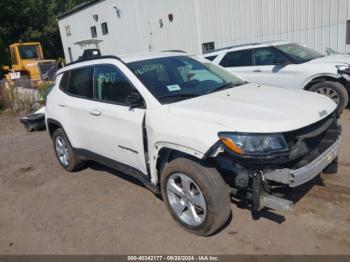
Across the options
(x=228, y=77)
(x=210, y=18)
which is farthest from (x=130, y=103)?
(x=210, y=18)

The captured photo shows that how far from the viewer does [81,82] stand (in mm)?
4805

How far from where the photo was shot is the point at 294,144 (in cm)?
310

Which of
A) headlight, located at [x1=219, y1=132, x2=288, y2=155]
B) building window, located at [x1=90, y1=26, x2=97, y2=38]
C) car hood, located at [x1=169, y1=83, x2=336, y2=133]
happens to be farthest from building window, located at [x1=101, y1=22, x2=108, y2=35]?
headlight, located at [x1=219, y1=132, x2=288, y2=155]

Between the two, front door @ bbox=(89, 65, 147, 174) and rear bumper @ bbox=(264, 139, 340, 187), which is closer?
rear bumper @ bbox=(264, 139, 340, 187)

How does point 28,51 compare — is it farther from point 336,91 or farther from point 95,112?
point 336,91

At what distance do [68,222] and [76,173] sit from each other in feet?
5.32

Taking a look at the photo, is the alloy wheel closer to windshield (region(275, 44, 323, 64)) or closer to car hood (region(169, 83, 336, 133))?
car hood (region(169, 83, 336, 133))

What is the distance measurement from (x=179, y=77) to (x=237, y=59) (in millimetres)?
4660

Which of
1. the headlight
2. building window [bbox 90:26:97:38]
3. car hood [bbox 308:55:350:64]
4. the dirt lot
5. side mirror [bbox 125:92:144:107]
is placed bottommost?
the dirt lot

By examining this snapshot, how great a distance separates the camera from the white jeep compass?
296cm

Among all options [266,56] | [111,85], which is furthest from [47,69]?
[111,85]

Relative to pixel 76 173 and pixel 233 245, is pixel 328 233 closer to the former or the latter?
pixel 233 245

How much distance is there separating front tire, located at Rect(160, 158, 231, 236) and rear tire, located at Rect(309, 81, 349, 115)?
15.6 ft

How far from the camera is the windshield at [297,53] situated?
24.8ft
